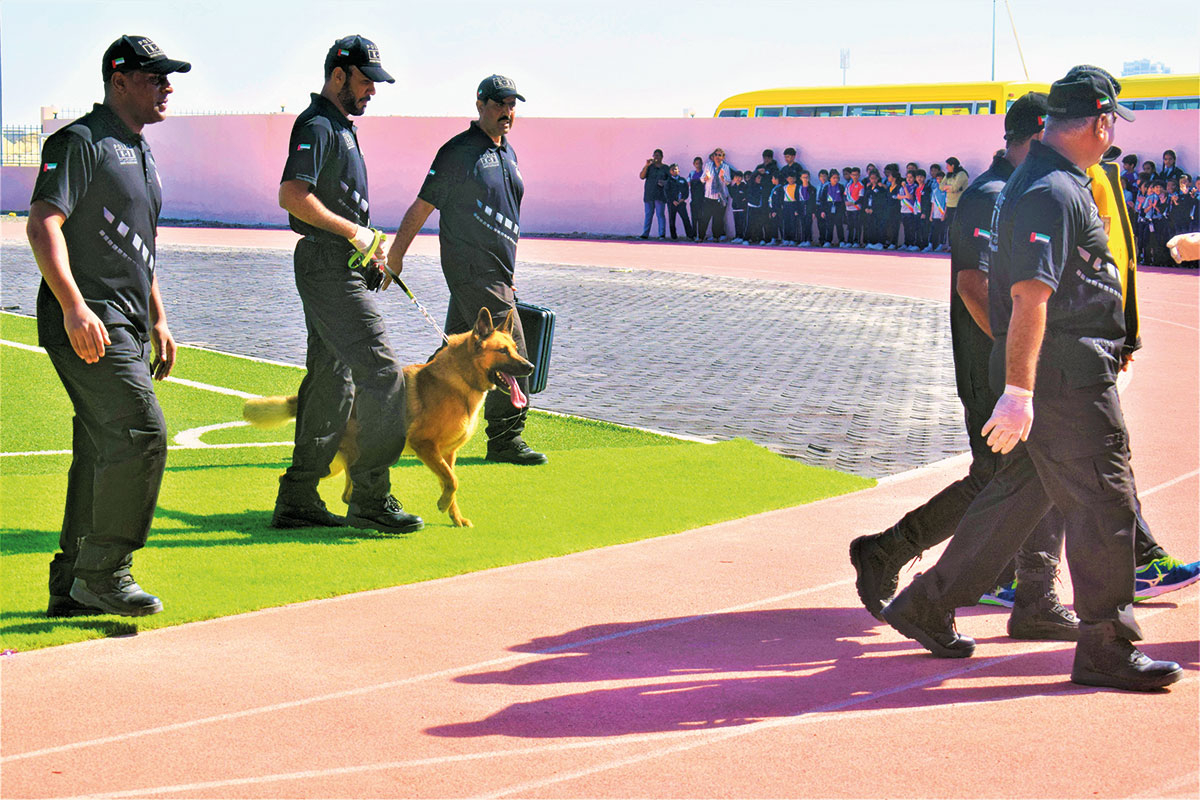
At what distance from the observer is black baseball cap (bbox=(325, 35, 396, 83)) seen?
651 cm

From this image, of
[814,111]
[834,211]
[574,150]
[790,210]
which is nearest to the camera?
[834,211]

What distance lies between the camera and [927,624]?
514 cm

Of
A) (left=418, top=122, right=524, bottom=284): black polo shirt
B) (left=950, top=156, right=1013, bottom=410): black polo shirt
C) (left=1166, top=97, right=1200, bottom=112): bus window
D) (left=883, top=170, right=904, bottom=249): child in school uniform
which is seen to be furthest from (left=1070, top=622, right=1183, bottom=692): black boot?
(left=1166, top=97, right=1200, bottom=112): bus window

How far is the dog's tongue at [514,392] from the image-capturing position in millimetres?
7238

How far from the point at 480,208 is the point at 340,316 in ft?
5.66

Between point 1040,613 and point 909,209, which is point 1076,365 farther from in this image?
point 909,209

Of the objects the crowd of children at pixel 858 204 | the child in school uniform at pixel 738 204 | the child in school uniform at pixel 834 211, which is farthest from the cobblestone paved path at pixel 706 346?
the child in school uniform at pixel 738 204

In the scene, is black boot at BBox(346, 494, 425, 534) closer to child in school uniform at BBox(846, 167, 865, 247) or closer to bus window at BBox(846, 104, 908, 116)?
child in school uniform at BBox(846, 167, 865, 247)

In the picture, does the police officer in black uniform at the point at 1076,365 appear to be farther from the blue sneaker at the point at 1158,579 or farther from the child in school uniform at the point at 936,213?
the child in school uniform at the point at 936,213

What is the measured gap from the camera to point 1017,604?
18.1ft

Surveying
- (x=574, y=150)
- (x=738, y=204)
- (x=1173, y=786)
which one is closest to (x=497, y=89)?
(x=1173, y=786)

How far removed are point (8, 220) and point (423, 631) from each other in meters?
36.3

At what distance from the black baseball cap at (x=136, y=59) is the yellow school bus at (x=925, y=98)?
2759 cm

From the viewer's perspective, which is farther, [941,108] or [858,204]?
[941,108]
